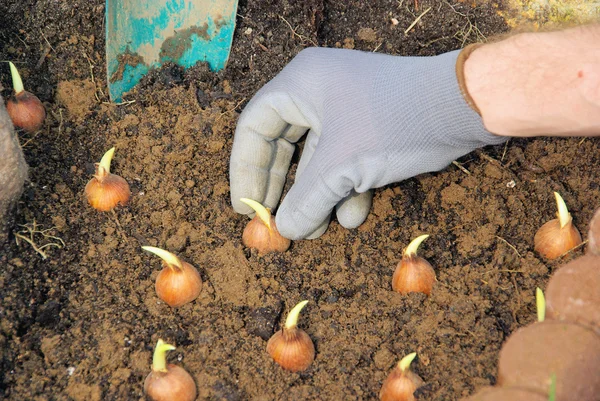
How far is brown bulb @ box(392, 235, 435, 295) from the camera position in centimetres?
158

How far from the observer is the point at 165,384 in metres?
1.38

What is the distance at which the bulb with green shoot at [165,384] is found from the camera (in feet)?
4.51

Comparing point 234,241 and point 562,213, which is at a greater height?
point 562,213

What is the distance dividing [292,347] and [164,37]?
1215 mm

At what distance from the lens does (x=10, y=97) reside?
1864mm

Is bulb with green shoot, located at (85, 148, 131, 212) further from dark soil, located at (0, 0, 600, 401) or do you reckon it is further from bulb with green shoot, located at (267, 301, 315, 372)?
bulb with green shoot, located at (267, 301, 315, 372)

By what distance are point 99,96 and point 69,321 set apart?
0.84 meters

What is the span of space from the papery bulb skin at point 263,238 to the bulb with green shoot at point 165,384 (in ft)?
1.41

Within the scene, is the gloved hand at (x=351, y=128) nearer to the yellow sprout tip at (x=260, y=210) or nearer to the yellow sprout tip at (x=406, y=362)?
the yellow sprout tip at (x=260, y=210)

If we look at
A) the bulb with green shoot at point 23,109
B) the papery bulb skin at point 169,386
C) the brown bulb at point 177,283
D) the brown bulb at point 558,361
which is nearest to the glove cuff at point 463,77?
the brown bulb at point 558,361

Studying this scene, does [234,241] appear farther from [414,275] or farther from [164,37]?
[164,37]

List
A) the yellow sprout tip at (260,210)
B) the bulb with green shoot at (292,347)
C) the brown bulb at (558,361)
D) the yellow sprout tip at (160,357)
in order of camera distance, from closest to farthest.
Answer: the brown bulb at (558,361) → the yellow sprout tip at (160,357) → the bulb with green shoot at (292,347) → the yellow sprout tip at (260,210)

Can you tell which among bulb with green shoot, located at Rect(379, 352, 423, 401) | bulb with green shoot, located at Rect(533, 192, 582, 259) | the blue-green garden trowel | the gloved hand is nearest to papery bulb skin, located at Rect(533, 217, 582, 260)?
bulb with green shoot, located at Rect(533, 192, 582, 259)

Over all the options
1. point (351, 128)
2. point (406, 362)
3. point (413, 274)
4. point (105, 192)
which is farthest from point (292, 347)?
point (105, 192)
